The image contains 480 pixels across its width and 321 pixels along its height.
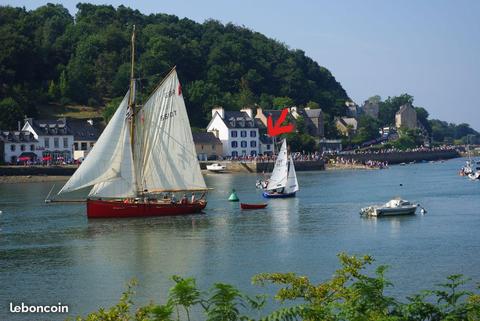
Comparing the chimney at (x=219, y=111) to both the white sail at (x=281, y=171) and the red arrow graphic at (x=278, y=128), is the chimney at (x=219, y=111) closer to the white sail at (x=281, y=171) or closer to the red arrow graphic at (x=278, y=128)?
the red arrow graphic at (x=278, y=128)

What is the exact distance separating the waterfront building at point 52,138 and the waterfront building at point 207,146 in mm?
20148

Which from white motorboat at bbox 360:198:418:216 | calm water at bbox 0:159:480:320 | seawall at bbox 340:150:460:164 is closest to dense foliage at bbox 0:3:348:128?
seawall at bbox 340:150:460:164

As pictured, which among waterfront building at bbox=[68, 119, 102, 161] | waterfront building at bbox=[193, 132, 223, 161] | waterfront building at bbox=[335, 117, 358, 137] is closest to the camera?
waterfront building at bbox=[68, 119, 102, 161]

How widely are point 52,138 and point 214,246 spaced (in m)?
79.8

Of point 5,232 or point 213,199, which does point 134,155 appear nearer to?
point 5,232

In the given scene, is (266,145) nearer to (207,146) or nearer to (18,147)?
(207,146)

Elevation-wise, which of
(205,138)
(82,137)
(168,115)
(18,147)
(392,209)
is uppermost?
(82,137)

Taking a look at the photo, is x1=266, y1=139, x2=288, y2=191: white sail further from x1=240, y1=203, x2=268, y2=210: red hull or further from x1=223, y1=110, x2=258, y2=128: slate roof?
x1=223, y1=110, x2=258, y2=128: slate roof

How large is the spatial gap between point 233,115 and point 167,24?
57266 millimetres

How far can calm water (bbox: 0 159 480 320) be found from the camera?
120ft

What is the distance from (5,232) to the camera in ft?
179

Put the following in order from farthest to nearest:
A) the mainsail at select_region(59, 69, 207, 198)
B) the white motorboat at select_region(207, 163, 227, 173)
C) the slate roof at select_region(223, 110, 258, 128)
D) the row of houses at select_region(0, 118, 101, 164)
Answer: the slate roof at select_region(223, 110, 258, 128)
the white motorboat at select_region(207, 163, 227, 173)
the row of houses at select_region(0, 118, 101, 164)
the mainsail at select_region(59, 69, 207, 198)

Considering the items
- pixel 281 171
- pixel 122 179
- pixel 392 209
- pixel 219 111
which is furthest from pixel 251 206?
pixel 219 111

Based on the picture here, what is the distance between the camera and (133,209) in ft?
203
